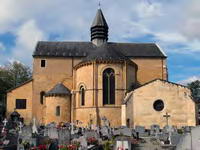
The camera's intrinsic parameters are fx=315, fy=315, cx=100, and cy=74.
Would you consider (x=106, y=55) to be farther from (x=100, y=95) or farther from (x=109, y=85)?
(x=100, y=95)

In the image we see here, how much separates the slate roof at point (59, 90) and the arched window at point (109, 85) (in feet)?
16.7

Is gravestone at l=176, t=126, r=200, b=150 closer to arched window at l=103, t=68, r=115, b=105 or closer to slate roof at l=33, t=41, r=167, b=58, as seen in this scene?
arched window at l=103, t=68, r=115, b=105

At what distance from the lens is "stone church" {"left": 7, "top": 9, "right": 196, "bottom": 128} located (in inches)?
1282

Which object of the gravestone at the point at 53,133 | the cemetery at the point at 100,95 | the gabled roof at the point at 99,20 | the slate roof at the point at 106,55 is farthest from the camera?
the gabled roof at the point at 99,20

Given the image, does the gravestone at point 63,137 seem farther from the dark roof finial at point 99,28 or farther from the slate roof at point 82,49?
the dark roof finial at point 99,28

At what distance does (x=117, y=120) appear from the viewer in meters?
35.0

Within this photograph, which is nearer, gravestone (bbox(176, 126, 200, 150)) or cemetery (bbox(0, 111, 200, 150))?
gravestone (bbox(176, 126, 200, 150))

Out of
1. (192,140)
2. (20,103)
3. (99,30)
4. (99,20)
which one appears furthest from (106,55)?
(192,140)

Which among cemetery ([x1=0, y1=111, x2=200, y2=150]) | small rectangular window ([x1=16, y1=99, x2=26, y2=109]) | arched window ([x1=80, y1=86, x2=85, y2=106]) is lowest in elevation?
cemetery ([x1=0, y1=111, x2=200, y2=150])

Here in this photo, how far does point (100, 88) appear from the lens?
35500mm

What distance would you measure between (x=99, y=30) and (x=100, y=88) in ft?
42.2

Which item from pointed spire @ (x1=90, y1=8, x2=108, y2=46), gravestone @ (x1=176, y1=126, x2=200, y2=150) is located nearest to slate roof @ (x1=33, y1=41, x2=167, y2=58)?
pointed spire @ (x1=90, y1=8, x2=108, y2=46)

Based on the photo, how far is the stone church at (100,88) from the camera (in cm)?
3256

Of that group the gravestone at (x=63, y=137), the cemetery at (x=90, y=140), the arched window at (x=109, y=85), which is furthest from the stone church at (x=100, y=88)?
the gravestone at (x=63, y=137)
